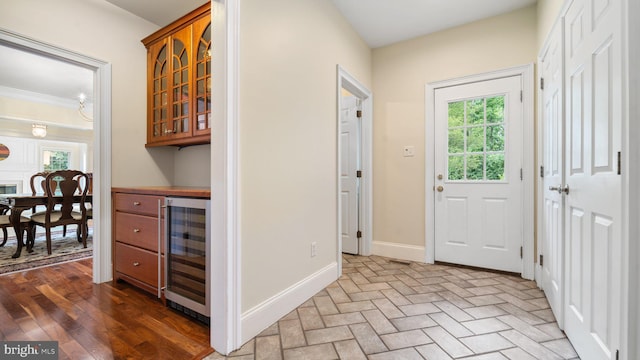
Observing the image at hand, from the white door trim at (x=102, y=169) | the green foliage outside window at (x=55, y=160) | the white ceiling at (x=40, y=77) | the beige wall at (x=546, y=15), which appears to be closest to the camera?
the beige wall at (x=546, y=15)

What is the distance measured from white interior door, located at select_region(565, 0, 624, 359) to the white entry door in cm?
116

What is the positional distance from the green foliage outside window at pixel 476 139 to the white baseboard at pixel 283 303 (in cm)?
177

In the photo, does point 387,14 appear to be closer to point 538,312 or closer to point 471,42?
point 471,42

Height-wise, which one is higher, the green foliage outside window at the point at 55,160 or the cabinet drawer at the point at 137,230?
the green foliage outside window at the point at 55,160

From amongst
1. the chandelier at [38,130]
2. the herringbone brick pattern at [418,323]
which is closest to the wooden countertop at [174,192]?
the herringbone brick pattern at [418,323]

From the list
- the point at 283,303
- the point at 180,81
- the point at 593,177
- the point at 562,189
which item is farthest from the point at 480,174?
the point at 180,81

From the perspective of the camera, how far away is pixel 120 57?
2.62 m

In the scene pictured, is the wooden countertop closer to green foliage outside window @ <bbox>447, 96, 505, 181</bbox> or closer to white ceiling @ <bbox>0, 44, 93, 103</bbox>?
white ceiling @ <bbox>0, 44, 93, 103</bbox>

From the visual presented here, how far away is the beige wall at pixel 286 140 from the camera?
64.4 inches

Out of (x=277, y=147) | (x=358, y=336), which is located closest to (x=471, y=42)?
(x=277, y=147)

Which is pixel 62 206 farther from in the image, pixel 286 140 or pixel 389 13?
pixel 389 13

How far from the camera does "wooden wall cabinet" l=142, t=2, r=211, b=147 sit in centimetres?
221

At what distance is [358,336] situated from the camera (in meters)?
1.65

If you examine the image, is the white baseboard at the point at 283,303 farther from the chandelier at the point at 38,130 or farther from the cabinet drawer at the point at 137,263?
the chandelier at the point at 38,130
